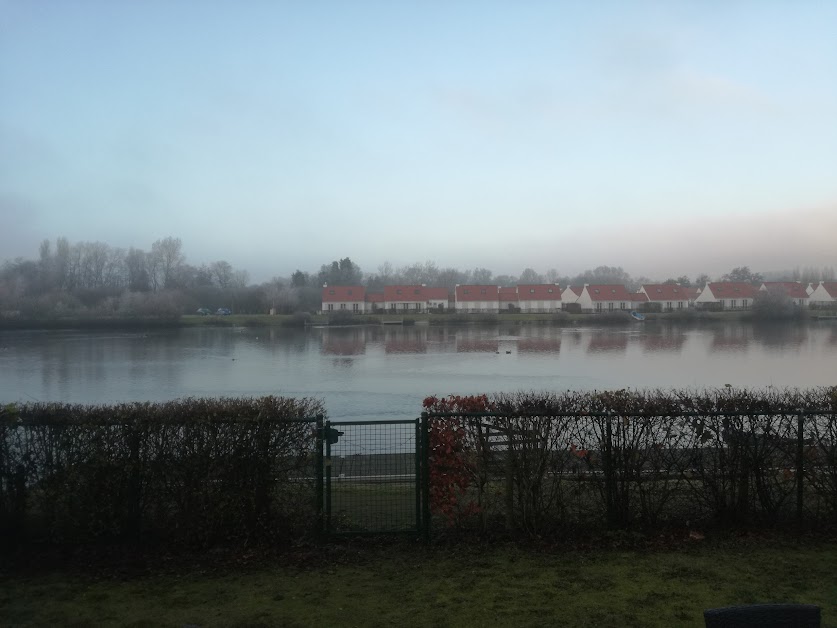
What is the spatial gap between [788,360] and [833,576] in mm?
34118

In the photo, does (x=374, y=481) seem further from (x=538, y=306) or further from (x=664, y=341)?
(x=538, y=306)

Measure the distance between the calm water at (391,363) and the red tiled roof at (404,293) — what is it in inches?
930

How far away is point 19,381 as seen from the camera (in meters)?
28.9

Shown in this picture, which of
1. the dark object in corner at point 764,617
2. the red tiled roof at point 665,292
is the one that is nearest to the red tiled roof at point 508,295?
the red tiled roof at point 665,292

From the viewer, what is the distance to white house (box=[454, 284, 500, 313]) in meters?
85.4

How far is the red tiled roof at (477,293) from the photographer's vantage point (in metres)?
87.2

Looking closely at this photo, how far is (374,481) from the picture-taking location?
21.7 ft

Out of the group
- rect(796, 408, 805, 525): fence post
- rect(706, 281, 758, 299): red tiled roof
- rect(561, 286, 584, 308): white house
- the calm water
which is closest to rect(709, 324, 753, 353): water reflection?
the calm water

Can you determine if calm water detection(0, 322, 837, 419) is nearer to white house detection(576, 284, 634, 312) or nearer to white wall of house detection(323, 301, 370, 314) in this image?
white wall of house detection(323, 301, 370, 314)

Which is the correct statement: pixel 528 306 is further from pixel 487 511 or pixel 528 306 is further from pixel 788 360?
pixel 487 511

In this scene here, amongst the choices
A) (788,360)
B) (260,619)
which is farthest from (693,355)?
(260,619)

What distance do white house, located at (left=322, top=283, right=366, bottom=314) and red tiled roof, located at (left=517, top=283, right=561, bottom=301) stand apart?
894 inches

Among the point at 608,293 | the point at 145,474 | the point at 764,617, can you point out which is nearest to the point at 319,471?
the point at 145,474

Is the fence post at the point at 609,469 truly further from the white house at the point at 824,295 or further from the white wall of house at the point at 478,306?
the white wall of house at the point at 478,306
